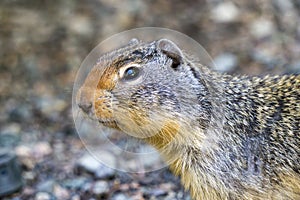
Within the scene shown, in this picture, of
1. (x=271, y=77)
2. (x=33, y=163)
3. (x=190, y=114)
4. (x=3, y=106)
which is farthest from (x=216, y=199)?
(x=3, y=106)

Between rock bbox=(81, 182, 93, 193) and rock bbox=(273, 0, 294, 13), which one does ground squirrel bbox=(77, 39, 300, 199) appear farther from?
rock bbox=(273, 0, 294, 13)

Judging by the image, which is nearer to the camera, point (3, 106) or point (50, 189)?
point (50, 189)

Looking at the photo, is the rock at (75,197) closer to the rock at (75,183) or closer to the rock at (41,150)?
Result: the rock at (75,183)

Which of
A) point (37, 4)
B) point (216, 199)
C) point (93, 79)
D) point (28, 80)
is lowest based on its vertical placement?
point (216, 199)

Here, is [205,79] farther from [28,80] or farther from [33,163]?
[28,80]

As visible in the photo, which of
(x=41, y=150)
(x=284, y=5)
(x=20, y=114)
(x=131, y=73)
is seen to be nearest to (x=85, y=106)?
(x=131, y=73)

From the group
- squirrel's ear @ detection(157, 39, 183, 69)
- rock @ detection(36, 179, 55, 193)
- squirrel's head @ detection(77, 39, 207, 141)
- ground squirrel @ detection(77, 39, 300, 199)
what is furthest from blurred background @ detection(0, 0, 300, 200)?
squirrel's ear @ detection(157, 39, 183, 69)
